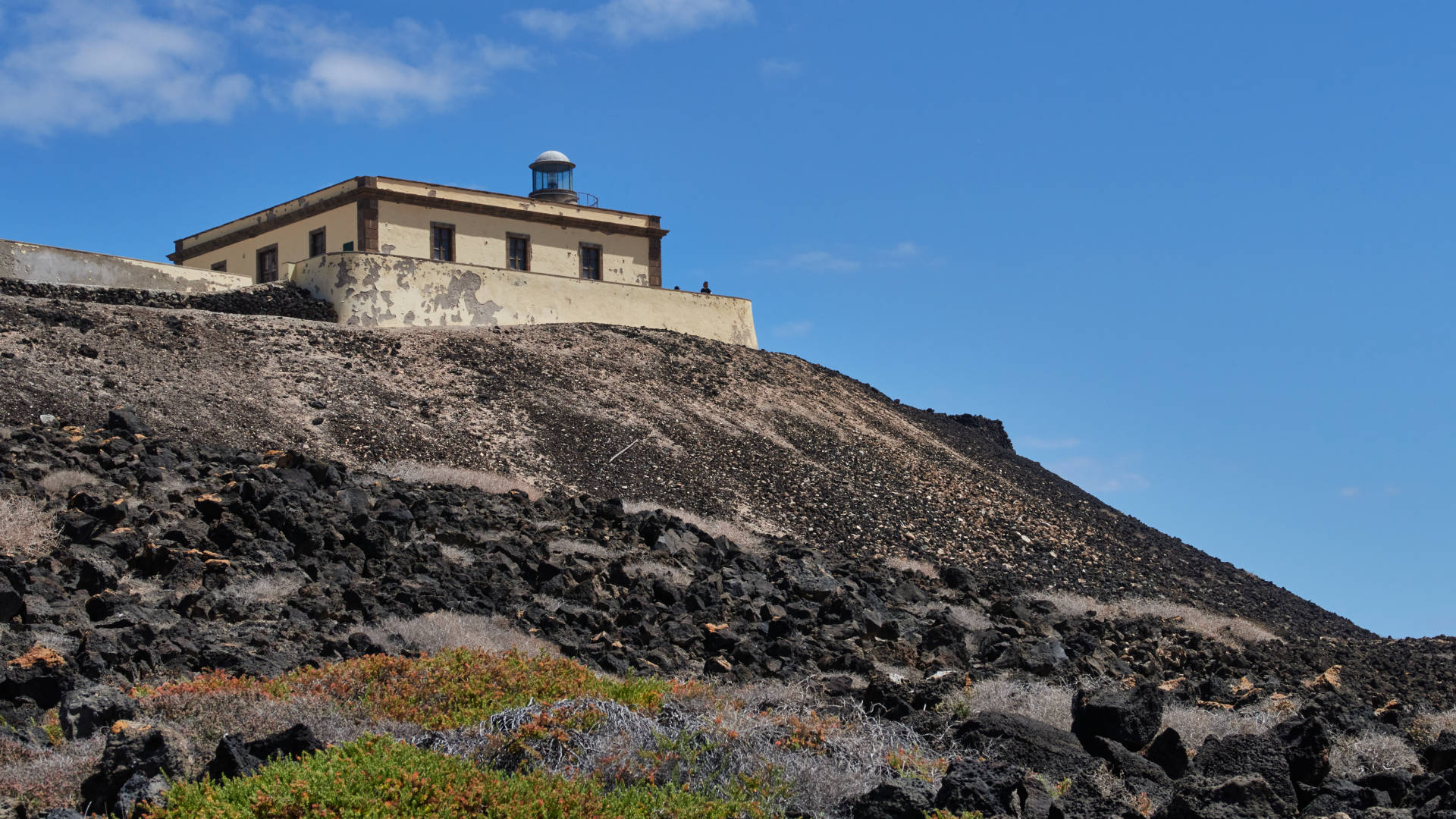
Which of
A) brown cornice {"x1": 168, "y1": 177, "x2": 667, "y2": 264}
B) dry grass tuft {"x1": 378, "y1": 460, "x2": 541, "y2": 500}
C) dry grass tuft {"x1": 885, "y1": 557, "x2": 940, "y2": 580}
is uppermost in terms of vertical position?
brown cornice {"x1": 168, "y1": 177, "x2": 667, "y2": 264}

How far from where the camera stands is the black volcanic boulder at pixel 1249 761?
724 centimetres

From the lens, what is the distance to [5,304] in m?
19.5

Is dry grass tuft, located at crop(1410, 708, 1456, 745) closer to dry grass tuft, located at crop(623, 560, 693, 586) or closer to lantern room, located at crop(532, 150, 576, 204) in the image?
dry grass tuft, located at crop(623, 560, 693, 586)

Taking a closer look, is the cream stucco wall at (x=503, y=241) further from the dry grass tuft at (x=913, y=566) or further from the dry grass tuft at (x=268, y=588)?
the dry grass tuft at (x=268, y=588)

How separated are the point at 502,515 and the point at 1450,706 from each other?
404 inches

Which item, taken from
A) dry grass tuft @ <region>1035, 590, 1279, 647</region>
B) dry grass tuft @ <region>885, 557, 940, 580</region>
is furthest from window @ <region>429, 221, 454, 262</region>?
dry grass tuft @ <region>1035, 590, 1279, 647</region>

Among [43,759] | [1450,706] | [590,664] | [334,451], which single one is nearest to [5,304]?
[334,451]

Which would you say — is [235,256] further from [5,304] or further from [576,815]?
[576,815]

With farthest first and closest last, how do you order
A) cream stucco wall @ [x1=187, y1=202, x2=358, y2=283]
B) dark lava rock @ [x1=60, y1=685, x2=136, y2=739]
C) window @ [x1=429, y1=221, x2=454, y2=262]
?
window @ [x1=429, y1=221, x2=454, y2=262], cream stucco wall @ [x1=187, y1=202, x2=358, y2=283], dark lava rock @ [x1=60, y1=685, x2=136, y2=739]

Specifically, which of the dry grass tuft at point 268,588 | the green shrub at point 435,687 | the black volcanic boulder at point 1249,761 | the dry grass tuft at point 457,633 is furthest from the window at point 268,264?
the black volcanic boulder at point 1249,761

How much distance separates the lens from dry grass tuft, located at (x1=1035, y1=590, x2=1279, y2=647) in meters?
18.0

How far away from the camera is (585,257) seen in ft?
103

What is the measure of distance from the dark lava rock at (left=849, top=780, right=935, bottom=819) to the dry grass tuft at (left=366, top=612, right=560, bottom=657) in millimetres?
4265

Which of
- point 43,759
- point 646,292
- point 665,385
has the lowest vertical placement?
point 43,759
